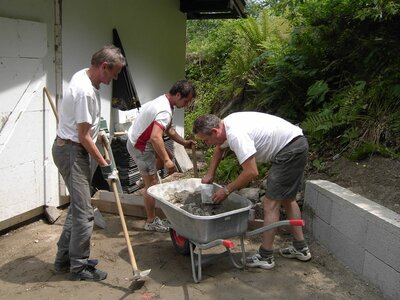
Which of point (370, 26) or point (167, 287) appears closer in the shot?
point (167, 287)

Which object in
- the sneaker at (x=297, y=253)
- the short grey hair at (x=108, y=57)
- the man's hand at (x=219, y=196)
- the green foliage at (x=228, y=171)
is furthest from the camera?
the green foliage at (x=228, y=171)

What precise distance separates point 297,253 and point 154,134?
1749 millimetres

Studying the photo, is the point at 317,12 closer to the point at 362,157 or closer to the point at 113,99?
the point at 362,157

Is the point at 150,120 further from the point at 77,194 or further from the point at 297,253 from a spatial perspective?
the point at 297,253

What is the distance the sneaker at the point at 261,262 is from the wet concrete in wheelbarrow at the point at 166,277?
0.15 ft

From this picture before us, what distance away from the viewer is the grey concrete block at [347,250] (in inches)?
134

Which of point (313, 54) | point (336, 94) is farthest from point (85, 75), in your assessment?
point (313, 54)

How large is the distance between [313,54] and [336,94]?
1.01 meters

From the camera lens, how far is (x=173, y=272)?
363cm

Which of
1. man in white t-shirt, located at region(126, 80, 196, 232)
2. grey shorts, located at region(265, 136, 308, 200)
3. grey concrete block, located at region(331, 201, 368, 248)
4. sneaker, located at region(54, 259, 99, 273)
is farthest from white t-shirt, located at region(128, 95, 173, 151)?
grey concrete block, located at region(331, 201, 368, 248)

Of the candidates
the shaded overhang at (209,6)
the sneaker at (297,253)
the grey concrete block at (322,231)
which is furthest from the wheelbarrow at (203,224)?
the shaded overhang at (209,6)

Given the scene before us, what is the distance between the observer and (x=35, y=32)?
4.42 m

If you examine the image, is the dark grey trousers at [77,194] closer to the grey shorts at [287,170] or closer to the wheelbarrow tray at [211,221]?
the wheelbarrow tray at [211,221]

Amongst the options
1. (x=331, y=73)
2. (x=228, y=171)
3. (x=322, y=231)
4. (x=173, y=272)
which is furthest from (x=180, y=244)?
(x=331, y=73)
